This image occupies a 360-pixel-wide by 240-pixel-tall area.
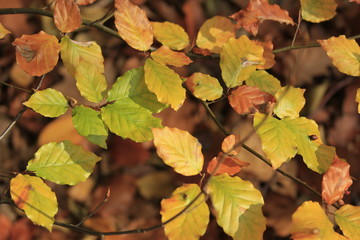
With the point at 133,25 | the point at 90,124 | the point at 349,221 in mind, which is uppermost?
the point at 133,25

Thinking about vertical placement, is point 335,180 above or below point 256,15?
below

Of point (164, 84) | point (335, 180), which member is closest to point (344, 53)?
point (335, 180)

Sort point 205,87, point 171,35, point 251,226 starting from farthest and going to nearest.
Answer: point 171,35 → point 205,87 → point 251,226

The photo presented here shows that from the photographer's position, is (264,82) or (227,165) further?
(264,82)

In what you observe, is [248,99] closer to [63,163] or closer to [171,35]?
[171,35]

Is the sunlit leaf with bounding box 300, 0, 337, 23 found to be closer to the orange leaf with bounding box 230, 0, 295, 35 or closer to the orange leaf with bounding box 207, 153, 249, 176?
the orange leaf with bounding box 230, 0, 295, 35

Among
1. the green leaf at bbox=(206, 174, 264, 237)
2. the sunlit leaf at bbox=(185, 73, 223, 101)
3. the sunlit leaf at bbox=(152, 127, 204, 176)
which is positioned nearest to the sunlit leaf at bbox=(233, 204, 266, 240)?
the green leaf at bbox=(206, 174, 264, 237)
